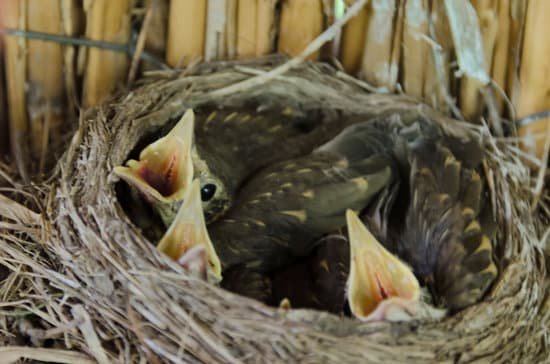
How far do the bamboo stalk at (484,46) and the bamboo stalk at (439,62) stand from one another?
0.10 ft

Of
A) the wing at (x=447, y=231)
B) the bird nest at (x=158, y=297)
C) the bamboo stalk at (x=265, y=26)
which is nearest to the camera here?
the bird nest at (x=158, y=297)

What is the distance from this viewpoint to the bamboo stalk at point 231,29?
150cm

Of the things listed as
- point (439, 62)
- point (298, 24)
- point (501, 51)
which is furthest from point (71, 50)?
point (501, 51)

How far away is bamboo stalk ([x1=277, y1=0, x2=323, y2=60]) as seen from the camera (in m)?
1.51

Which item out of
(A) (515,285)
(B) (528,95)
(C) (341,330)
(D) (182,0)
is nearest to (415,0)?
(B) (528,95)

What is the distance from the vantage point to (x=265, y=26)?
1518mm

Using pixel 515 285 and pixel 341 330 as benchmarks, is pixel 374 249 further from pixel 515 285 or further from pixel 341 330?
pixel 515 285

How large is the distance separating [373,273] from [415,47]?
19.3 inches

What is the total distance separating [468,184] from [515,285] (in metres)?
0.20

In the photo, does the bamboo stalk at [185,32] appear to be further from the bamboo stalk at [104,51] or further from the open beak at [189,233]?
the open beak at [189,233]

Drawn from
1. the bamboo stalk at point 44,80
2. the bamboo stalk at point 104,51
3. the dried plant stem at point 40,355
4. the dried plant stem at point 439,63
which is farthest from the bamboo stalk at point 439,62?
the dried plant stem at point 40,355

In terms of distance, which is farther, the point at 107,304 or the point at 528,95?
the point at 528,95

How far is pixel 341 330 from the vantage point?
1108mm

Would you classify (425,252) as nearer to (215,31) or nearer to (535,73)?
A: (535,73)
